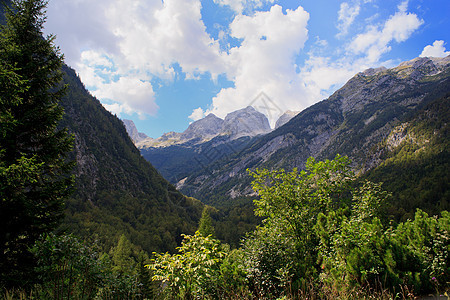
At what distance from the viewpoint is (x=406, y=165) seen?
13200cm

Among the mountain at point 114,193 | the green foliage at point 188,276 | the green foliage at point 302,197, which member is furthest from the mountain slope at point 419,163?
the mountain at point 114,193

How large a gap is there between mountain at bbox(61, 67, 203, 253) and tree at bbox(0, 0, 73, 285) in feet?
279

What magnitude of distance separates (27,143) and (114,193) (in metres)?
136

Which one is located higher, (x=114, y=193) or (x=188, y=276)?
(x=114, y=193)

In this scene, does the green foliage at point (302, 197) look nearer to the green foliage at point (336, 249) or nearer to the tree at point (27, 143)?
the green foliage at point (336, 249)

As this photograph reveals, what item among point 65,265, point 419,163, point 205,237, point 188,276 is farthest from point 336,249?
point 419,163

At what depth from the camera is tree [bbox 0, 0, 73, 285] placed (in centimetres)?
800

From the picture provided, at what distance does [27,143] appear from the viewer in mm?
9672

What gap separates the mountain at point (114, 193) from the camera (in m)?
95.2

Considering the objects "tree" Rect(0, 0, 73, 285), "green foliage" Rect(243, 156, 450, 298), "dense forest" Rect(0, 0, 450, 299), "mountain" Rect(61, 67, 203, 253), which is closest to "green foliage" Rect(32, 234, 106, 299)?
"dense forest" Rect(0, 0, 450, 299)

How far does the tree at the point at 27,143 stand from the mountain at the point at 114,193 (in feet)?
279

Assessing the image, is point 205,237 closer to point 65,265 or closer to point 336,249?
point 65,265

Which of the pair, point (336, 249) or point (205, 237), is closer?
point (336, 249)

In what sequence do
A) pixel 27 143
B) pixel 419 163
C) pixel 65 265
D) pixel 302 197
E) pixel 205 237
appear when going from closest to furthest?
pixel 65 265
pixel 205 237
pixel 27 143
pixel 302 197
pixel 419 163
